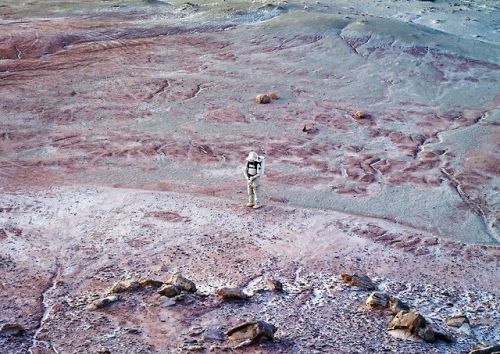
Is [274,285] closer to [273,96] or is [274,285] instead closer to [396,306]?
[396,306]

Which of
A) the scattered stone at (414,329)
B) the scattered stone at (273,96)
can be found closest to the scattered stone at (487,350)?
the scattered stone at (414,329)

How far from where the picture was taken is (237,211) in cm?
1166

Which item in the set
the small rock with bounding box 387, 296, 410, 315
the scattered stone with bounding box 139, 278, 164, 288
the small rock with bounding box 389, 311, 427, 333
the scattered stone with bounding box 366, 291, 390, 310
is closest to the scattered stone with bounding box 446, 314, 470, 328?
the small rock with bounding box 387, 296, 410, 315

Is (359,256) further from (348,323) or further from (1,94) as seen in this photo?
(1,94)

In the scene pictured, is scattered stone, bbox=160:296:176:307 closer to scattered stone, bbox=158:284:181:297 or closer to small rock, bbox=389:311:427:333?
scattered stone, bbox=158:284:181:297

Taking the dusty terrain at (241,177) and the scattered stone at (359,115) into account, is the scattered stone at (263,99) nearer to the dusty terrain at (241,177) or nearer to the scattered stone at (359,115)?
the dusty terrain at (241,177)

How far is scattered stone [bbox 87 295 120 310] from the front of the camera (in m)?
8.15

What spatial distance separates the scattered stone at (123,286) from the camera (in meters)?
8.55

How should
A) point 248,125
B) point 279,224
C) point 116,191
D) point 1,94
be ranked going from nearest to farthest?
1. point 279,224
2. point 116,191
3. point 248,125
4. point 1,94

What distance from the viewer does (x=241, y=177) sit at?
1334 centimetres

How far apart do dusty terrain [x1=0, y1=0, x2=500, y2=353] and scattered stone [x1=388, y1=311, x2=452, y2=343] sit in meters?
0.13

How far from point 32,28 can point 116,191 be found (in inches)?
552

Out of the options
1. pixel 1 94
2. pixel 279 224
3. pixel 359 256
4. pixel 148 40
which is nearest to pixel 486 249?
pixel 359 256

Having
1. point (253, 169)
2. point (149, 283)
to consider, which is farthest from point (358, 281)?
point (253, 169)
